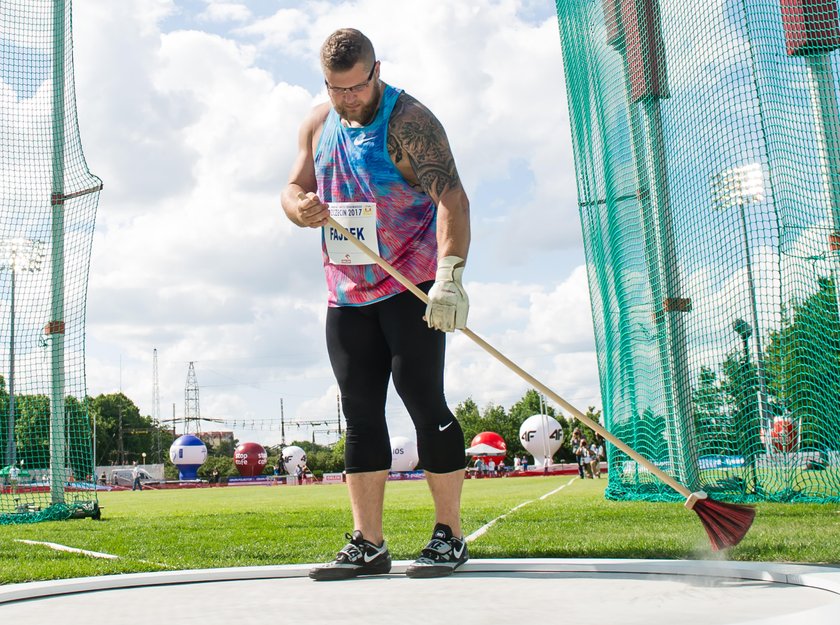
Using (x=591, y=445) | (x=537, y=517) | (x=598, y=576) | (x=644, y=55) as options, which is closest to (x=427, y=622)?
(x=598, y=576)

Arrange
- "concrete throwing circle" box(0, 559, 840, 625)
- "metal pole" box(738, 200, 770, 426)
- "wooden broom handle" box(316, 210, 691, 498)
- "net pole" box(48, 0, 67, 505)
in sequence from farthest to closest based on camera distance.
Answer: "net pole" box(48, 0, 67, 505) → "metal pole" box(738, 200, 770, 426) → "wooden broom handle" box(316, 210, 691, 498) → "concrete throwing circle" box(0, 559, 840, 625)

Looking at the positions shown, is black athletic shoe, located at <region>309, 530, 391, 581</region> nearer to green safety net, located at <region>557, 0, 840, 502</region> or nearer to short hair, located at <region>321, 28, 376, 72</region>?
short hair, located at <region>321, 28, 376, 72</region>

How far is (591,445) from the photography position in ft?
81.6

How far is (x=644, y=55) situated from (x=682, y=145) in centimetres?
98

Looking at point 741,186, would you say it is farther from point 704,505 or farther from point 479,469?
point 479,469

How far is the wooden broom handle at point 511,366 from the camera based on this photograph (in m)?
3.02

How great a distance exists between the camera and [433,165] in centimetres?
312

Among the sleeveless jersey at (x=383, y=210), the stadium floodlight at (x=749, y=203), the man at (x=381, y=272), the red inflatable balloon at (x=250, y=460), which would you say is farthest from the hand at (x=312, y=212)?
the red inflatable balloon at (x=250, y=460)

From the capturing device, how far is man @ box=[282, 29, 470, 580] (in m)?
3.05

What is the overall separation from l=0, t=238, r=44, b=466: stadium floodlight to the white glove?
7.98 meters

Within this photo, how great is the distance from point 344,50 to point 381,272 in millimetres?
803

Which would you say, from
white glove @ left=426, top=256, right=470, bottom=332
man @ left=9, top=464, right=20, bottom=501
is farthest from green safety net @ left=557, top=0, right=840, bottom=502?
man @ left=9, top=464, right=20, bottom=501

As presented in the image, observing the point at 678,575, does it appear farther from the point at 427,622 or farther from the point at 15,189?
the point at 15,189

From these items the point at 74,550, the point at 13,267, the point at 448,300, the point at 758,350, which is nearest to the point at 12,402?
the point at 13,267
